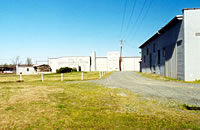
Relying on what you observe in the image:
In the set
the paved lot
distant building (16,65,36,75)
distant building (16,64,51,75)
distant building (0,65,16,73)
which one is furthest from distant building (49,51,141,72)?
the paved lot

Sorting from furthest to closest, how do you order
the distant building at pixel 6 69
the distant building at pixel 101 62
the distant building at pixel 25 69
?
the distant building at pixel 6 69 < the distant building at pixel 101 62 < the distant building at pixel 25 69

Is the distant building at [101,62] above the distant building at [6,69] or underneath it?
above

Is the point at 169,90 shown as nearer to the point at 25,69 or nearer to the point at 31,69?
the point at 25,69

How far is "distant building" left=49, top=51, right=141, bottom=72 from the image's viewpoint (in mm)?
57625

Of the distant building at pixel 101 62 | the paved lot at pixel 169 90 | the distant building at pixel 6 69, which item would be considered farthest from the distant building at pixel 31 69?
the paved lot at pixel 169 90

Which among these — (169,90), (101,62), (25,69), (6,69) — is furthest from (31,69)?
(169,90)

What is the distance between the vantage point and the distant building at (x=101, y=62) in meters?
57.6

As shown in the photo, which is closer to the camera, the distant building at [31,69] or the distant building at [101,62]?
the distant building at [31,69]

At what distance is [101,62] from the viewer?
59094 millimetres

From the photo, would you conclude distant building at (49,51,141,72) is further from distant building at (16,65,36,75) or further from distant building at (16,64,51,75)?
distant building at (16,65,36,75)

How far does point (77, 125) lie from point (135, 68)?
57.4 metres


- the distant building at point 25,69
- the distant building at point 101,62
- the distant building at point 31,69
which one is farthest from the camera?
the distant building at point 101,62

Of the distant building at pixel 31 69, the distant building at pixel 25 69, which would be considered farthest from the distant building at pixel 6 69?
the distant building at pixel 31 69

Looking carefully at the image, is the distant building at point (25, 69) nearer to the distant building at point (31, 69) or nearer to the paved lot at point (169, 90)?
the distant building at point (31, 69)
